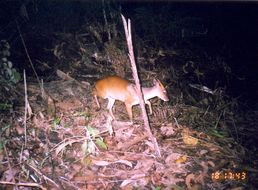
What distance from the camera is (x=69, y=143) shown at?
178 inches

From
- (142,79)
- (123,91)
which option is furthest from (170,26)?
(123,91)

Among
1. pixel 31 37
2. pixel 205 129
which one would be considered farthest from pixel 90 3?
pixel 205 129

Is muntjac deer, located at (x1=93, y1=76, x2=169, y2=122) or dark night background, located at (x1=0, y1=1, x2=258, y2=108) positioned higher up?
dark night background, located at (x1=0, y1=1, x2=258, y2=108)

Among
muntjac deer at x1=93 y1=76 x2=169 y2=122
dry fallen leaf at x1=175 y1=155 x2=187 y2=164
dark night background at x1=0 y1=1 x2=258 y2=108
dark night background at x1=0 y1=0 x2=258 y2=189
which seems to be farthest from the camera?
dark night background at x1=0 y1=1 x2=258 y2=108

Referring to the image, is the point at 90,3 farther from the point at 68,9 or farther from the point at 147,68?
the point at 147,68

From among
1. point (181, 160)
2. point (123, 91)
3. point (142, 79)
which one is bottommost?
point (181, 160)

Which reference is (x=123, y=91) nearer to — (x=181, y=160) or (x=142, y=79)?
(x=181, y=160)

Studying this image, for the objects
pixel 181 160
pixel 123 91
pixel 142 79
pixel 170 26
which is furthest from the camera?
pixel 170 26

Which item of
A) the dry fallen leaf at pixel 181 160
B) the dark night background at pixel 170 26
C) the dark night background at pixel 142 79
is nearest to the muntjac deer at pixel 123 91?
the dark night background at pixel 142 79

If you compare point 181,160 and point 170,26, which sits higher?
point 170,26

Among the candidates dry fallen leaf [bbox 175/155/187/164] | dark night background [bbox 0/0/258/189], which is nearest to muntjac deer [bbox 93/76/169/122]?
dark night background [bbox 0/0/258/189]

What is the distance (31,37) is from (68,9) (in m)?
1.92

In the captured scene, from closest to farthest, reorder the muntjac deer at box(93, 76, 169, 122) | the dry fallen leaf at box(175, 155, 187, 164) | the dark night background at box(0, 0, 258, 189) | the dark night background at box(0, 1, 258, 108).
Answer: the dark night background at box(0, 0, 258, 189) → the dry fallen leaf at box(175, 155, 187, 164) → the muntjac deer at box(93, 76, 169, 122) → the dark night background at box(0, 1, 258, 108)

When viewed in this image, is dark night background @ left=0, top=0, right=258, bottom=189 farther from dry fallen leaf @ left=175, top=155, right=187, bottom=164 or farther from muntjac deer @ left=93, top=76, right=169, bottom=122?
muntjac deer @ left=93, top=76, right=169, bottom=122
